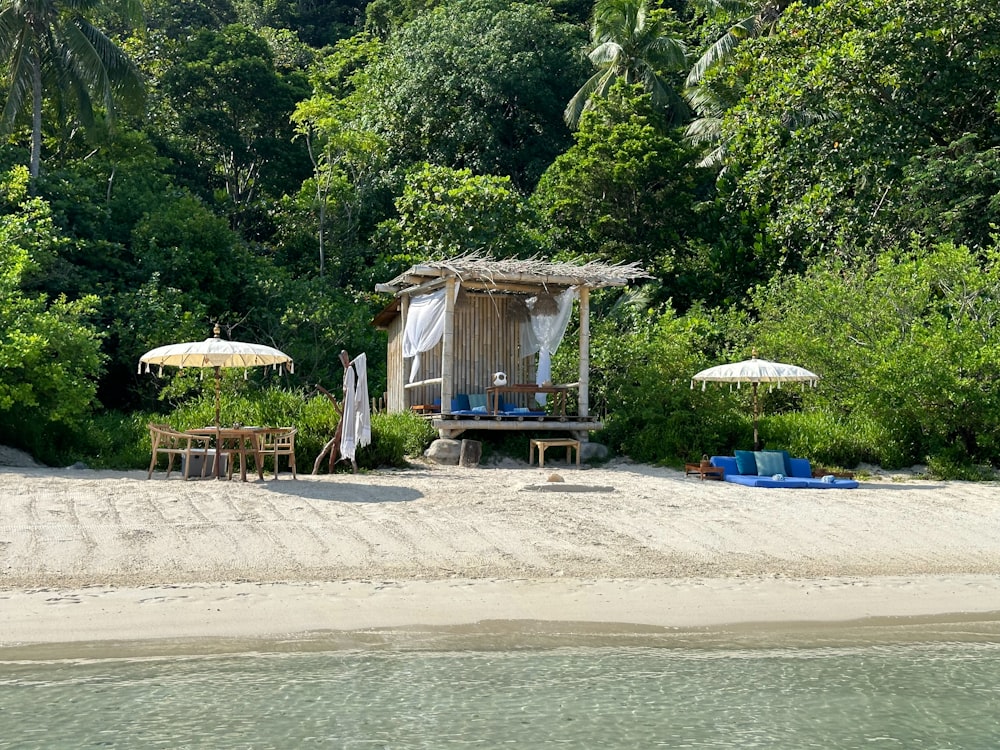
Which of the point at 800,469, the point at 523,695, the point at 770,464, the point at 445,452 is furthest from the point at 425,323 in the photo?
the point at 523,695

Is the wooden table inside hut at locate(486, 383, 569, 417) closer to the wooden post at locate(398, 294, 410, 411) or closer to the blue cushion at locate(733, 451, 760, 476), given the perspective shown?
the wooden post at locate(398, 294, 410, 411)

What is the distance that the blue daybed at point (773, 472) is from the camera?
13359mm

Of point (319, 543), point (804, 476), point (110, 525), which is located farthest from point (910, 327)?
point (110, 525)

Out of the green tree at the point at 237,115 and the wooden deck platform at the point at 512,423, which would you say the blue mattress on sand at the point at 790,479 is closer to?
the wooden deck platform at the point at 512,423

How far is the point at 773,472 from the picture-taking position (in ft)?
45.2

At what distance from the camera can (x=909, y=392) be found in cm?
1491

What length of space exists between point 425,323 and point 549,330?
6.51 feet

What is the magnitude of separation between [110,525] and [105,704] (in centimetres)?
363

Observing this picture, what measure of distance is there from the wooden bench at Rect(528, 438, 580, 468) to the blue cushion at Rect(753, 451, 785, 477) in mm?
2764

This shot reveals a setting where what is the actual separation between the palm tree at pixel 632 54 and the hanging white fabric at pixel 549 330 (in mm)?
14353

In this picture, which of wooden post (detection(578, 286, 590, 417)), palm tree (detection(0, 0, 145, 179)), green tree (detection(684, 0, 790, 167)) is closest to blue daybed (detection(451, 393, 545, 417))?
wooden post (detection(578, 286, 590, 417))

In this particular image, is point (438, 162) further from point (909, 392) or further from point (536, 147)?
point (909, 392)

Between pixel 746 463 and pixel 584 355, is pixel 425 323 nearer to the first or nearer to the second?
pixel 584 355

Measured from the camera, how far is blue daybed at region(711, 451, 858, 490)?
13359mm
